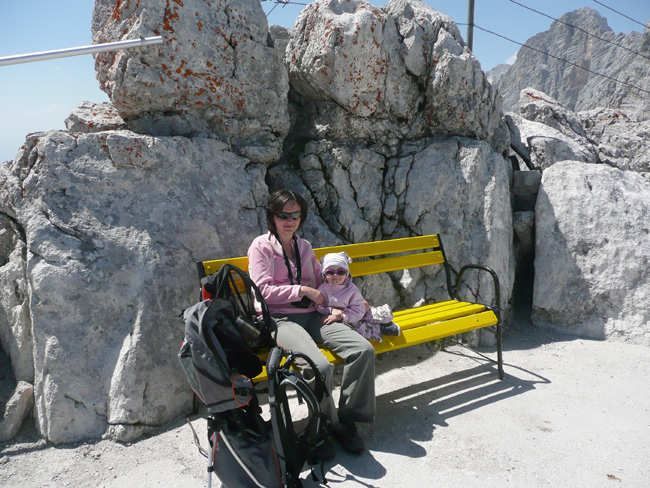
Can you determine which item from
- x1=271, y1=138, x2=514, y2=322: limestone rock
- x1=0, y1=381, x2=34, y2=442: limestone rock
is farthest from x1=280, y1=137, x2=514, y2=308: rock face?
x1=0, y1=381, x2=34, y2=442: limestone rock

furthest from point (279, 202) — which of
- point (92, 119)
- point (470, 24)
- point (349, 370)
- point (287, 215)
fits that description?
point (470, 24)

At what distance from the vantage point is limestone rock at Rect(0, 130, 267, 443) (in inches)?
106

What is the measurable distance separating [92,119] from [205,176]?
3.92ft

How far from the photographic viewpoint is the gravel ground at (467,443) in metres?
2.28

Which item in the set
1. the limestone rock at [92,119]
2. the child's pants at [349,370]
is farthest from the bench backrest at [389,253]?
the limestone rock at [92,119]

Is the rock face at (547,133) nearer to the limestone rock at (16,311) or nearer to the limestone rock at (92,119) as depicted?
the limestone rock at (92,119)

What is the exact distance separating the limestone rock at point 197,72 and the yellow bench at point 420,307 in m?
1.26

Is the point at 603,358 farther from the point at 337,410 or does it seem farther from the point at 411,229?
the point at 337,410

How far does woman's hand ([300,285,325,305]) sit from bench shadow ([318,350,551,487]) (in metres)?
0.91

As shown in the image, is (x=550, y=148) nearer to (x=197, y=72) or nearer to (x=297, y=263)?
(x=297, y=263)

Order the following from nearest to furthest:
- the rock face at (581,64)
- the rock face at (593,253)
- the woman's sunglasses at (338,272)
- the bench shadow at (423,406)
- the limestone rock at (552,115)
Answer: the bench shadow at (423,406) → the woman's sunglasses at (338,272) → the rock face at (593,253) → the limestone rock at (552,115) → the rock face at (581,64)

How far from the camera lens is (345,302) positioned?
2889mm

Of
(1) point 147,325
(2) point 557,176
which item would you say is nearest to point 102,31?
(1) point 147,325

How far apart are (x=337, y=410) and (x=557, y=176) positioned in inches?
142
